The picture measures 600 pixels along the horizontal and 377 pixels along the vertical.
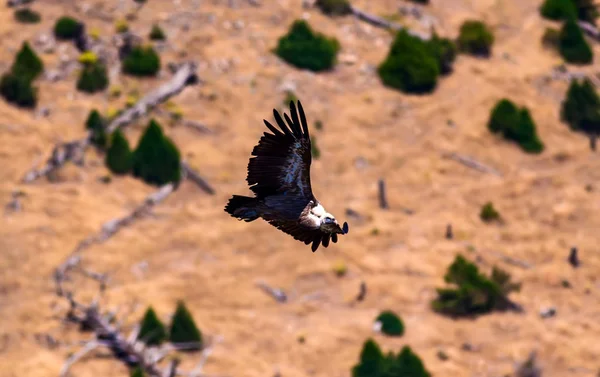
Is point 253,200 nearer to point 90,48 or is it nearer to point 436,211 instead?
point 436,211

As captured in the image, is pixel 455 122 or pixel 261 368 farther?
pixel 455 122

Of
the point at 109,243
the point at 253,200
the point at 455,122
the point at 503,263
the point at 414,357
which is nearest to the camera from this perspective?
the point at 253,200

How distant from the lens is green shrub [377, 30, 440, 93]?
4928cm

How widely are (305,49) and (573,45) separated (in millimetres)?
13075

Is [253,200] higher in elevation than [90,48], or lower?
higher

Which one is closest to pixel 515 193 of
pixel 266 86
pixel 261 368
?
pixel 266 86

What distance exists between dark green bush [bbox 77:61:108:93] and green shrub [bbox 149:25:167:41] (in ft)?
10.5

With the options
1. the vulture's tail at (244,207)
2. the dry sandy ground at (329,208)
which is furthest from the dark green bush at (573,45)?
the vulture's tail at (244,207)

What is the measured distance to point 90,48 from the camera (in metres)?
46.7

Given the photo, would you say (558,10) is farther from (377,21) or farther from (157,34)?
(157,34)

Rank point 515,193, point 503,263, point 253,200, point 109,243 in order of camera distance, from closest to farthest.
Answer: point 253,200
point 109,243
point 503,263
point 515,193

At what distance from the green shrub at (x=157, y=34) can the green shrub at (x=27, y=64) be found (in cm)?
501

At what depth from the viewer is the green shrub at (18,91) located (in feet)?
144

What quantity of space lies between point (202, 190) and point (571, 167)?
15.3 meters
